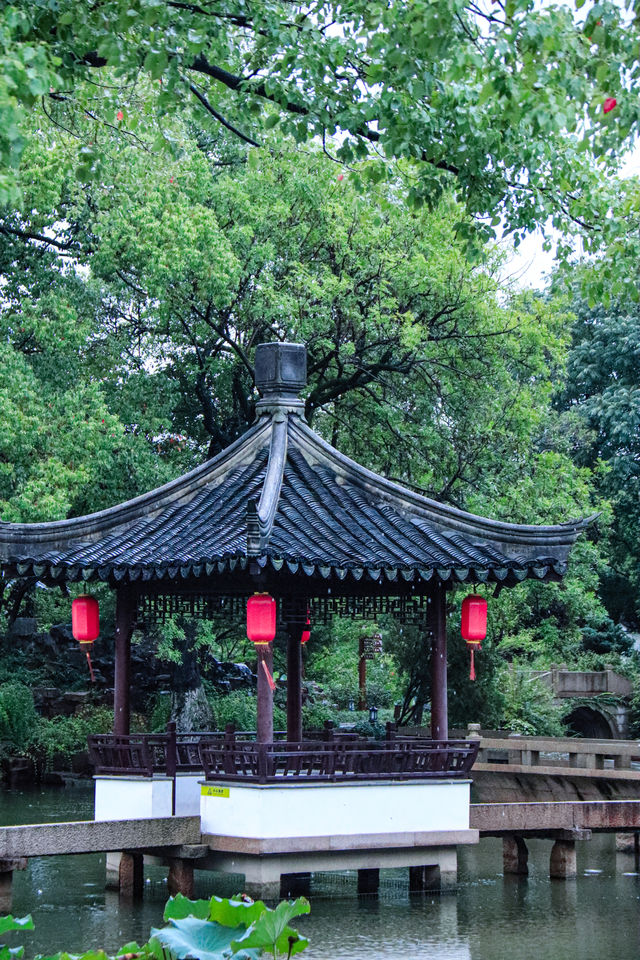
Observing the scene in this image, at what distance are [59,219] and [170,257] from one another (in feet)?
8.74

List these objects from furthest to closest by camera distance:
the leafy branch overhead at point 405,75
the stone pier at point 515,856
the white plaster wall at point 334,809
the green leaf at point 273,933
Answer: the stone pier at point 515,856 → the white plaster wall at point 334,809 → the leafy branch overhead at point 405,75 → the green leaf at point 273,933

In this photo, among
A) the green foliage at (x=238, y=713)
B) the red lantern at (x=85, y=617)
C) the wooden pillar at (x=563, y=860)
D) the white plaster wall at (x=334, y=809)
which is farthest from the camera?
the green foliage at (x=238, y=713)

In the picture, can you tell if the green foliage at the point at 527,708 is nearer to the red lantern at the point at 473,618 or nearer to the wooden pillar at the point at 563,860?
the wooden pillar at the point at 563,860

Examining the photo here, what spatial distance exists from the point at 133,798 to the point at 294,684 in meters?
2.39

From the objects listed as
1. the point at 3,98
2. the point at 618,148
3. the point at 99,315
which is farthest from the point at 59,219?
the point at 3,98

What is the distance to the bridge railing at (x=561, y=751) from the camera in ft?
73.7

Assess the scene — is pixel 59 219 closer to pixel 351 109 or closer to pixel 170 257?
pixel 170 257

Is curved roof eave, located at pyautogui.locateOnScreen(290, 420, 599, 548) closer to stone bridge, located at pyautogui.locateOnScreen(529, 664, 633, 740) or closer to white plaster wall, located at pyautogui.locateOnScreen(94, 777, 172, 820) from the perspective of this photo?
white plaster wall, located at pyautogui.locateOnScreen(94, 777, 172, 820)

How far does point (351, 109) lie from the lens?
32.4 feet

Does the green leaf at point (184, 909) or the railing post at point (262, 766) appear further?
the railing post at point (262, 766)

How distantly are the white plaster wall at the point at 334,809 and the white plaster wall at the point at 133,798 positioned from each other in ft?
2.83

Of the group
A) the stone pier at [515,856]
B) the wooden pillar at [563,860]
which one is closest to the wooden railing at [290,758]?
the stone pier at [515,856]

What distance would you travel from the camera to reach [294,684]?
50.4ft

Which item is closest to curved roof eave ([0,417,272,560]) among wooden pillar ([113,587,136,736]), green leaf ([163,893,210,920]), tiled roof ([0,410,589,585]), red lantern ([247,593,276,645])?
tiled roof ([0,410,589,585])
